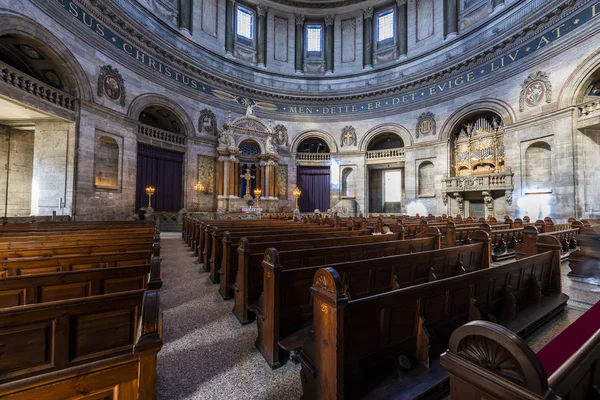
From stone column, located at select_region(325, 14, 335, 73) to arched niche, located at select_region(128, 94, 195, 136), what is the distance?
10272 millimetres

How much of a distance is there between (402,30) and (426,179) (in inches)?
374

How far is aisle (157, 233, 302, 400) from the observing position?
1.72 m

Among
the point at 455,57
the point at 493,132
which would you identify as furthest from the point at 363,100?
the point at 493,132

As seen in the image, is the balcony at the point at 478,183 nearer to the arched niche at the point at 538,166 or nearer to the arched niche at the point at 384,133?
the arched niche at the point at 538,166

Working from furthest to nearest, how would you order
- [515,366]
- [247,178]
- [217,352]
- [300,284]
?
[247,178]
[300,284]
[217,352]
[515,366]

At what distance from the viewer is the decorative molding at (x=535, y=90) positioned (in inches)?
380

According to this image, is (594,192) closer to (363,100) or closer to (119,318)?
(363,100)

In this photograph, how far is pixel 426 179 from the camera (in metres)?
14.2

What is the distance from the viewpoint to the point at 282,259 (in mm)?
2818

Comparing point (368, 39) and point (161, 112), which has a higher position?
point (368, 39)

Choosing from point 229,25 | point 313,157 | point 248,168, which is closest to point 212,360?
point 248,168

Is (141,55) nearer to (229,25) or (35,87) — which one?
(35,87)

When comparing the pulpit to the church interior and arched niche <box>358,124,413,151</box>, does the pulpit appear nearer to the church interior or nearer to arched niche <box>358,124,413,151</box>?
the church interior

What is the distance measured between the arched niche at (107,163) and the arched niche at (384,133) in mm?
12830
